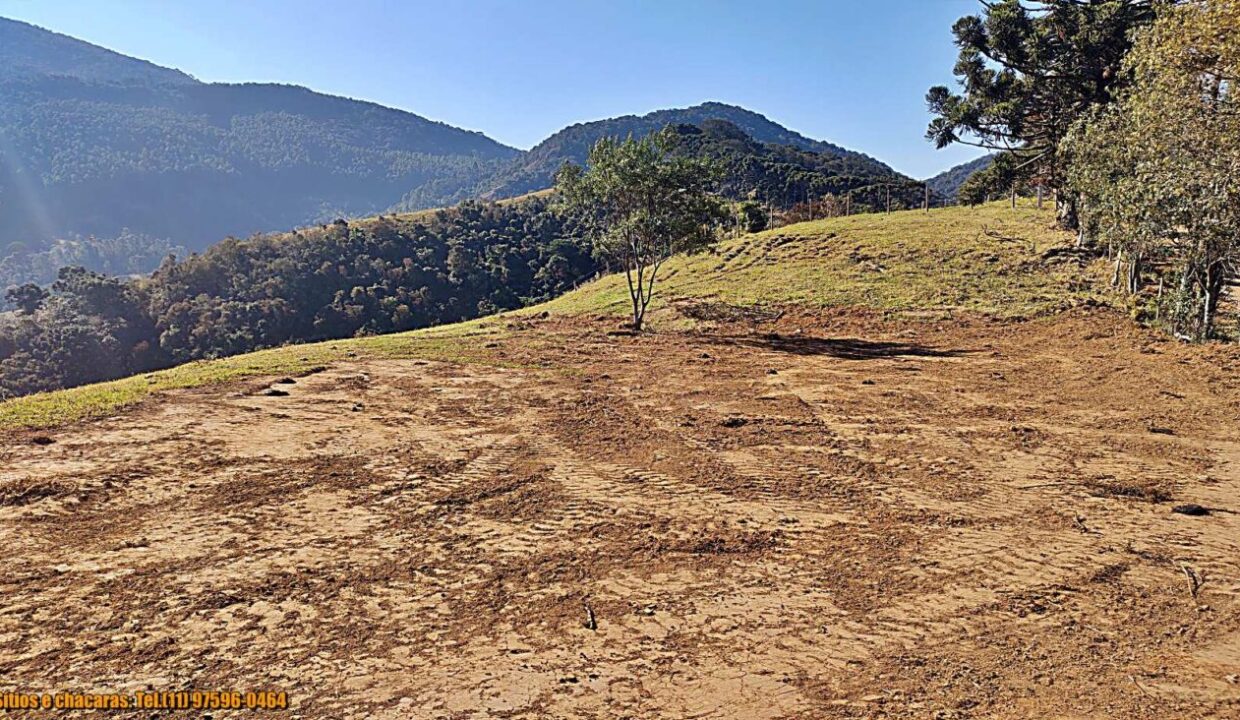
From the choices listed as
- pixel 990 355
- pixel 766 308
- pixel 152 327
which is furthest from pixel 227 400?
pixel 152 327

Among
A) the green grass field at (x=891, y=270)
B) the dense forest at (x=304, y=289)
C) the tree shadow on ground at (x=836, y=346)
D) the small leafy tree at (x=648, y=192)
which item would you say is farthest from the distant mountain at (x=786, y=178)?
the green grass field at (x=891, y=270)

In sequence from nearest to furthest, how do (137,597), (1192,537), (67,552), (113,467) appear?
(137,597) → (67,552) → (1192,537) → (113,467)

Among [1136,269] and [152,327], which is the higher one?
[1136,269]

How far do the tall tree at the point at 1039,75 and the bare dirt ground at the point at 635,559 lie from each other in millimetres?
22848

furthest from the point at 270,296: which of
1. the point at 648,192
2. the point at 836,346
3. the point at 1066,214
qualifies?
the point at 1066,214

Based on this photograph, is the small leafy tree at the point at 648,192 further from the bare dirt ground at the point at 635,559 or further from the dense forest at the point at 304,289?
the dense forest at the point at 304,289

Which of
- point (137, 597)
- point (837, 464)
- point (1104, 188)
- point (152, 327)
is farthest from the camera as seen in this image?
point (152, 327)

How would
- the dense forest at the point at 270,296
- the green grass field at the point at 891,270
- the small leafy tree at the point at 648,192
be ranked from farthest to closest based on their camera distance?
1. the dense forest at the point at 270,296
2. the green grass field at the point at 891,270
3. the small leafy tree at the point at 648,192

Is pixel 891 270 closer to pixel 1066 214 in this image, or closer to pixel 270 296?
pixel 1066 214

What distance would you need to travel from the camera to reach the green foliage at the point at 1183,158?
14898mm

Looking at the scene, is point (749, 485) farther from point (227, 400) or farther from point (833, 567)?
point (227, 400)

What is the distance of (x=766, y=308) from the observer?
96.2ft

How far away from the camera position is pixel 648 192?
24.4 metres

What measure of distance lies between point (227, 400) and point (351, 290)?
72149 mm
